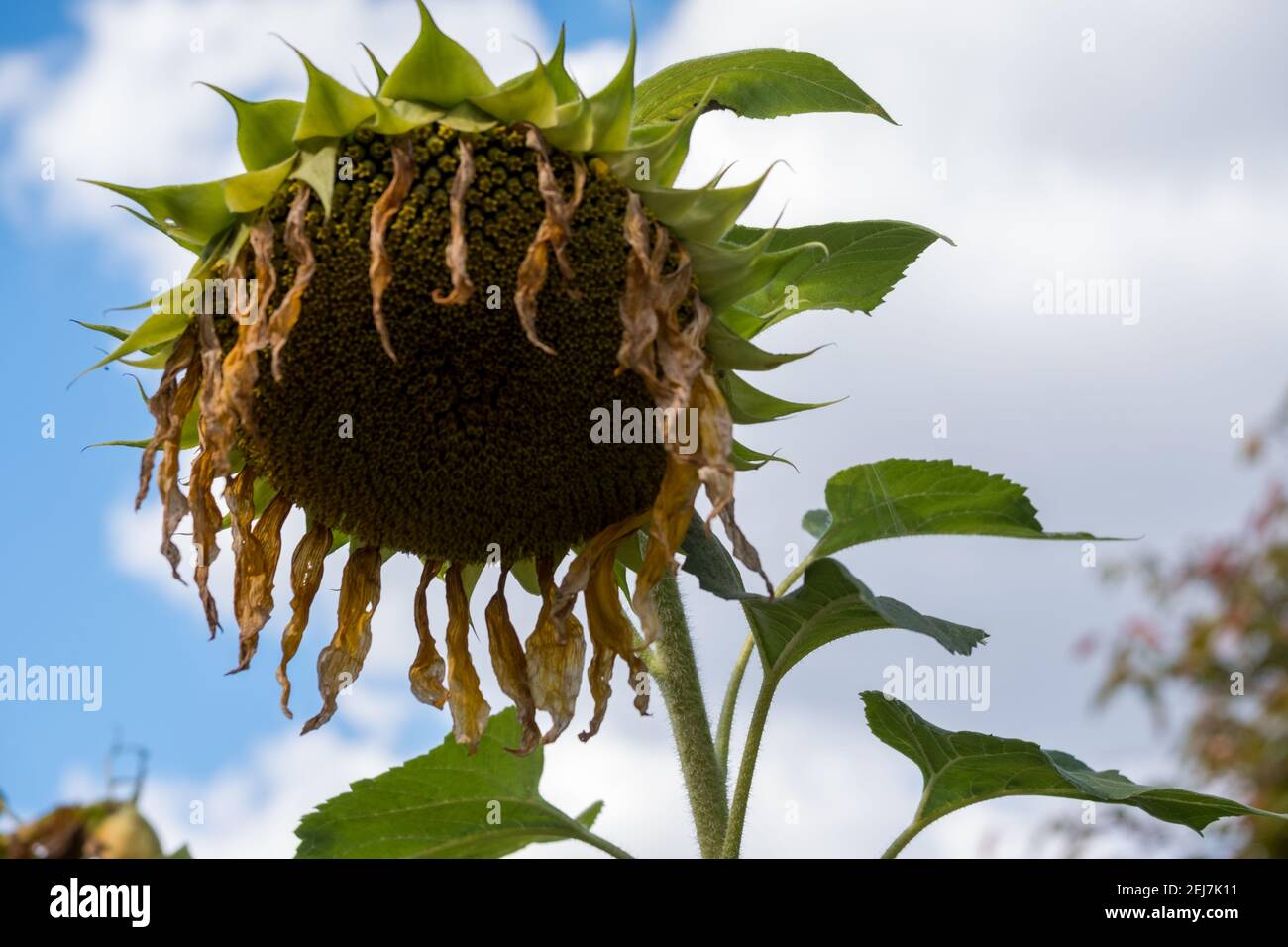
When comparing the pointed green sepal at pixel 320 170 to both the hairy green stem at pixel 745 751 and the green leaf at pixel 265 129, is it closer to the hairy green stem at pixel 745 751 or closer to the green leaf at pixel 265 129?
the green leaf at pixel 265 129

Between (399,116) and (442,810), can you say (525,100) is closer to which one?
(399,116)

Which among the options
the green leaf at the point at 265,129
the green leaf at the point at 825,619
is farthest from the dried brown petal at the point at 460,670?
the green leaf at the point at 265,129

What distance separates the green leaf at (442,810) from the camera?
367 centimetres

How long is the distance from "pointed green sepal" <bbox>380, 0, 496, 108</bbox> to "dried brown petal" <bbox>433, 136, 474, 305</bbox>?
17cm

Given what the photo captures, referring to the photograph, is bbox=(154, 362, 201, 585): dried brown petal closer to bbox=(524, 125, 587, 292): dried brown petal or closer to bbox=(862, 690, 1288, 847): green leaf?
bbox=(524, 125, 587, 292): dried brown petal

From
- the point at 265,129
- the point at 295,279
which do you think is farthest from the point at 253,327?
the point at 265,129

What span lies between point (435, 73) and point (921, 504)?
1.48 m

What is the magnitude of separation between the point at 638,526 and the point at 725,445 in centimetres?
37

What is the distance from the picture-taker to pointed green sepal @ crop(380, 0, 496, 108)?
117 inches

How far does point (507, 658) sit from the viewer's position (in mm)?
3645

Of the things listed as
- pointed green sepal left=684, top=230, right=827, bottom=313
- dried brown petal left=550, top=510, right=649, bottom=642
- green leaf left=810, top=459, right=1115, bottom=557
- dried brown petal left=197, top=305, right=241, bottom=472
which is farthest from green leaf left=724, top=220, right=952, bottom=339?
dried brown petal left=197, top=305, right=241, bottom=472

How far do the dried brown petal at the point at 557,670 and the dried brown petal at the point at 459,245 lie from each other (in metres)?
0.92

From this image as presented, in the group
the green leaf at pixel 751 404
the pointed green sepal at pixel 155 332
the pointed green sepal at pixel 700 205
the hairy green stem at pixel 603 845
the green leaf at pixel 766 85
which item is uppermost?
the green leaf at pixel 766 85
